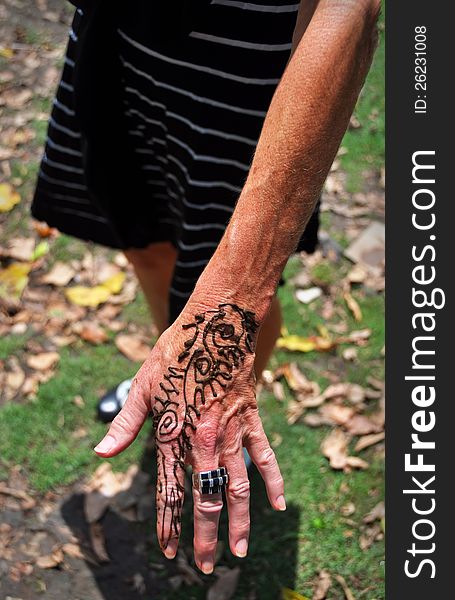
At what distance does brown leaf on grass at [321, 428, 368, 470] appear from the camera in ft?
10.4

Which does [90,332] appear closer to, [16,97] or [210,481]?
[16,97]

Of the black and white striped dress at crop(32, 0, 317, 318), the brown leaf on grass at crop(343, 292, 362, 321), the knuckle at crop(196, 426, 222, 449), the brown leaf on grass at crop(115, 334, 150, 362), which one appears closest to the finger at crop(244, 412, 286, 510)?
the knuckle at crop(196, 426, 222, 449)

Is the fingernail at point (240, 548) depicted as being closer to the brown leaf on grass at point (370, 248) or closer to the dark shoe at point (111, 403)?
the dark shoe at point (111, 403)

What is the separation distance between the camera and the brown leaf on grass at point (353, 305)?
147 inches

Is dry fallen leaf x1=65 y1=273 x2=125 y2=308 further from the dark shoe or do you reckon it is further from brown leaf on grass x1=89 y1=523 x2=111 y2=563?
brown leaf on grass x1=89 y1=523 x2=111 y2=563

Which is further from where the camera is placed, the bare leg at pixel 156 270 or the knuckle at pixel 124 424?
the bare leg at pixel 156 270

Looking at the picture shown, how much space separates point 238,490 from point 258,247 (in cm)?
54

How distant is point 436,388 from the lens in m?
2.91

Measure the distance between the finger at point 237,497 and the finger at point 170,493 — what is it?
10cm

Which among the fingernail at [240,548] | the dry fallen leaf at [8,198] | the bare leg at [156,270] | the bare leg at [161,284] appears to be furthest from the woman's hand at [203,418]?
the dry fallen leaf at [8,198]

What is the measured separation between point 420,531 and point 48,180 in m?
1.92

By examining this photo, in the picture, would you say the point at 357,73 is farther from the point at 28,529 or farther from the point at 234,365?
the point at 28,529

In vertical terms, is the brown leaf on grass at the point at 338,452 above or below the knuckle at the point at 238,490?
above

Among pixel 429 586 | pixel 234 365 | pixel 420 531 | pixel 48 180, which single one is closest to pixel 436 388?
pixel 420 531
